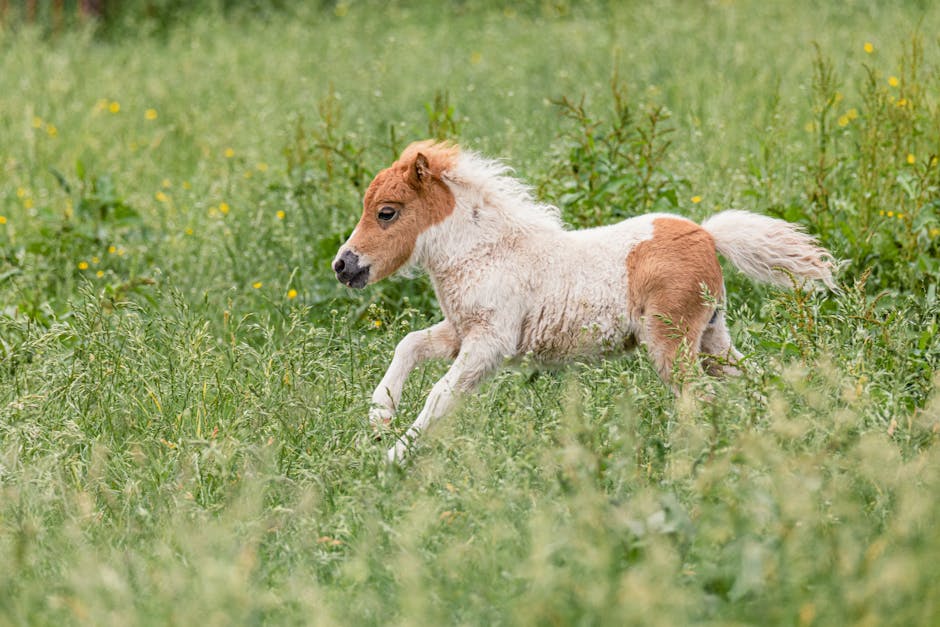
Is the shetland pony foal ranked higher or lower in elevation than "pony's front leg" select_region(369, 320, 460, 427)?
higher

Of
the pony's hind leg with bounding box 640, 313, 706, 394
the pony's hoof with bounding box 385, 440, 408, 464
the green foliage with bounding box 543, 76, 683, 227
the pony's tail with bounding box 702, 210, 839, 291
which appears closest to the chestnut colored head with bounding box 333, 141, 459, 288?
the pony's hoof with bounding box 385, 440, 408, 464

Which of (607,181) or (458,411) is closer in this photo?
(458,411)

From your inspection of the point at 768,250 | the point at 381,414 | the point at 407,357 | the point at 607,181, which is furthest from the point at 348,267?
the point at 607,181

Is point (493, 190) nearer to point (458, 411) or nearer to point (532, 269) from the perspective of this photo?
point (532, 269)

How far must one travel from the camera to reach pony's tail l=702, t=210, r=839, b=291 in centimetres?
474

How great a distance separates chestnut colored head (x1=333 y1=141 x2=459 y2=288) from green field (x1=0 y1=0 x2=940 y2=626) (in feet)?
1.16

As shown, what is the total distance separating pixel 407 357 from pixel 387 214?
23.4 inches

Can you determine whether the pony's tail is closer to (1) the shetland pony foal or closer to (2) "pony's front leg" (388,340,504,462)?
(1) the shetland pony foal

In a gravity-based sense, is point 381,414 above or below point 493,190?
below

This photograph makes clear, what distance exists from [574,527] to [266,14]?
13.4 m

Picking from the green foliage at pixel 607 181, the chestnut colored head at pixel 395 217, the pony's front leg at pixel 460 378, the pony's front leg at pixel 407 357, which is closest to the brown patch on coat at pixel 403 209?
the chestnut colored head at pixel 395 217

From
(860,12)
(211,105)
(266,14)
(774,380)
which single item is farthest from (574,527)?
(266,14)

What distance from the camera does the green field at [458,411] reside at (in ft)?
10.0

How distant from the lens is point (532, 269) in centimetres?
470
